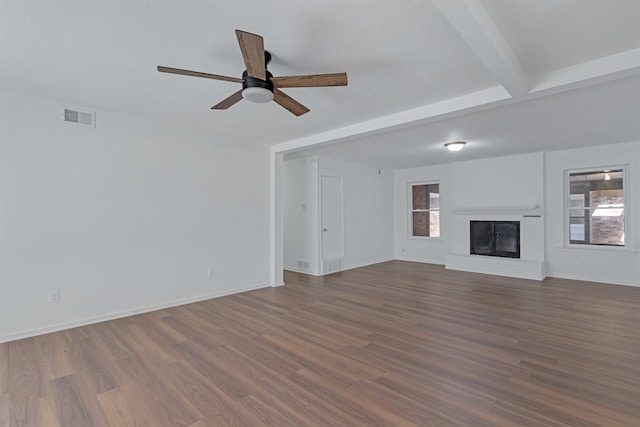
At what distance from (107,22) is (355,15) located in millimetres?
1543

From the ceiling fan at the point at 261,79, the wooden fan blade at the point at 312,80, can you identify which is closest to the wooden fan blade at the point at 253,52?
the ceiling fan at the point at 261,79

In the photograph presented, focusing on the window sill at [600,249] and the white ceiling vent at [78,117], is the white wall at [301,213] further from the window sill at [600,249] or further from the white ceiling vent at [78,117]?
the window sill at [600,249]

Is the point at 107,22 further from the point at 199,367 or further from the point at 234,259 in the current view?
the point at 234,259

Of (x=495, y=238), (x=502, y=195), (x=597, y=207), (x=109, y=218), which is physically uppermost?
(x=502, y=195)

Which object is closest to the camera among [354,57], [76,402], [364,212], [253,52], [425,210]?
[253,52]

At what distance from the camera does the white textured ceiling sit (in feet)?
5.94

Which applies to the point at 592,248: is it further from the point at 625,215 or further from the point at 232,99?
the point at 232,99

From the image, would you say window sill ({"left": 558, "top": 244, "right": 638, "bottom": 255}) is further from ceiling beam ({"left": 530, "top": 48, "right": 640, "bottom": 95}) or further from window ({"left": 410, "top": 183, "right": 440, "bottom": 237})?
ceiling beam ({"left": 530, "top": 48, "right": 640, "bottom": 95})

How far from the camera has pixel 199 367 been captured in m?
2.58

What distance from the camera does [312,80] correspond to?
2.13 m

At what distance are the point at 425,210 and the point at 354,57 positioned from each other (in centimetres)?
627

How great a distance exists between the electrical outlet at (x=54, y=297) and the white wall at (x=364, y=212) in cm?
455

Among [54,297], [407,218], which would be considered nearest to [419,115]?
[54,297]

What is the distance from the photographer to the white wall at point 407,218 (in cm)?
752
